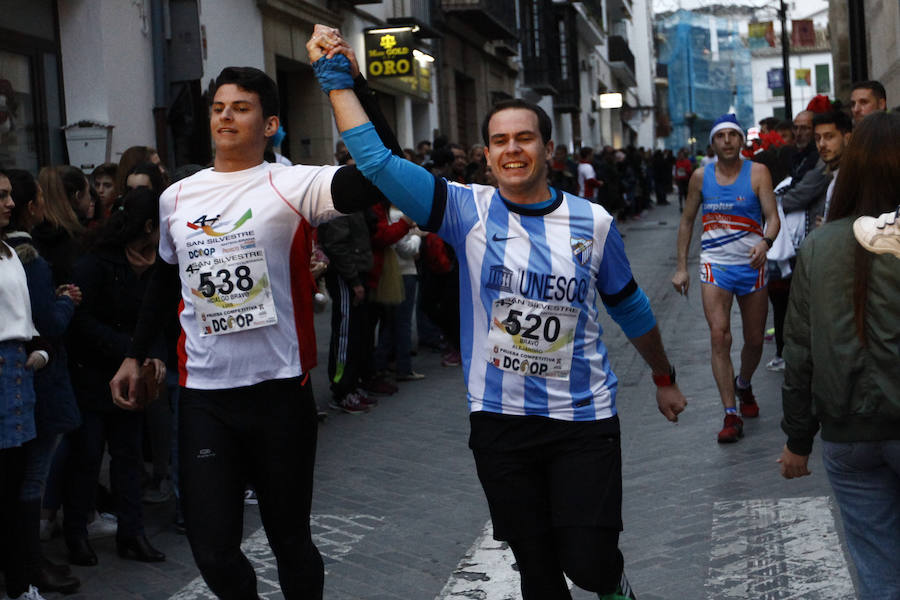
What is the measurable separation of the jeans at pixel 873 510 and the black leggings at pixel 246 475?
1.72m

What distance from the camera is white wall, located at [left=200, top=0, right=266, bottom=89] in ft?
49.1

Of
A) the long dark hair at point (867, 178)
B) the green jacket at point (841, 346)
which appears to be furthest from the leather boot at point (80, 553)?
the long dark hair at point (867, 178)

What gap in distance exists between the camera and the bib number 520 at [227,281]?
13.9 ft

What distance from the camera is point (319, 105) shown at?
63.4ft

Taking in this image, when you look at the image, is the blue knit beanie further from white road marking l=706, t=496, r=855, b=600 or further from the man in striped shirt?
the man in striped shirt

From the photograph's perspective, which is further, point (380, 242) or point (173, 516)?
point (380, 242)

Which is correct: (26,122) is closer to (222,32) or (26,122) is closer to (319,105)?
(222,32)

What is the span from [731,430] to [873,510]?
4312 mm

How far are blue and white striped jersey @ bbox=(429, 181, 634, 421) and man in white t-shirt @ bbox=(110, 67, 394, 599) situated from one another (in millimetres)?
425

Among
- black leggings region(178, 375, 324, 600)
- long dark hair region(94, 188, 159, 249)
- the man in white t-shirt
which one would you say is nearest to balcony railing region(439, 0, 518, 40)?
long dark hair region(94, 188, 159, 249)

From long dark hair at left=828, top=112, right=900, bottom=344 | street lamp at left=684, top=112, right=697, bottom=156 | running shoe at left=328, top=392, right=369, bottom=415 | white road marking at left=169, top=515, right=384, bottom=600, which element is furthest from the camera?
street lamp at left=684, top=112, right=697, bottom=156

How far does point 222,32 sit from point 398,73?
586 centimetres

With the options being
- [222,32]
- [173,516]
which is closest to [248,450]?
[173,516]

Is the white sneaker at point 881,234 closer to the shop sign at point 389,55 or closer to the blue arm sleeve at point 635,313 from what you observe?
the blue arm sleeve at point 635,313
